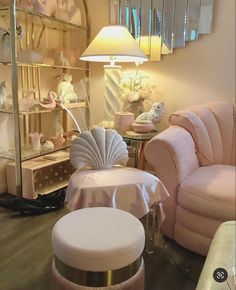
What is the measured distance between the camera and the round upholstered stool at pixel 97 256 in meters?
0.92

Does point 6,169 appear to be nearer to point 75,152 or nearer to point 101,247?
point 75,152

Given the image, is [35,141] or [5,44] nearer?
[5,44]

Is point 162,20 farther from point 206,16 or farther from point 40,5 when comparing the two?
point 40,5

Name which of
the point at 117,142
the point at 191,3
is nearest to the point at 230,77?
the point at 191,3

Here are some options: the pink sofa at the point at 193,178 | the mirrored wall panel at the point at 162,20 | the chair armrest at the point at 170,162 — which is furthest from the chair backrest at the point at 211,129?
the mirrored wall panel at the point at 162,20

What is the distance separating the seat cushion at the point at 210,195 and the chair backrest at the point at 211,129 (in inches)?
11.9

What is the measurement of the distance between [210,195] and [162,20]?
5.34 ft

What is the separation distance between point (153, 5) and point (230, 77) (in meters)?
0.90

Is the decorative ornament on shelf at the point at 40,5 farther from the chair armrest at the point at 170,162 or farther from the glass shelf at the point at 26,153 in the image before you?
the chair armrest at the point at 170,162

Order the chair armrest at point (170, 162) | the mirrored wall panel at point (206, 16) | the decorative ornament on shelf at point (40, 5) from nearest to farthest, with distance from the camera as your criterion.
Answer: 1. the chair armrest at point (170, 162)
2. the decorative ornament on shelf at point (40, 5)
3. the mirrored wall panel at point (206, 16)

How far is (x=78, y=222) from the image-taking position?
107 centimetres

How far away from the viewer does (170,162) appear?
1.62 meters

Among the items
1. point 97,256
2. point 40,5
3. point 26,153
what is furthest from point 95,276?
point 40,5

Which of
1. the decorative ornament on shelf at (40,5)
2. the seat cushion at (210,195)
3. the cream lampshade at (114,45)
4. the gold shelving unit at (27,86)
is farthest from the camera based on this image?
the decorative ornament on shelf at (40,5)
